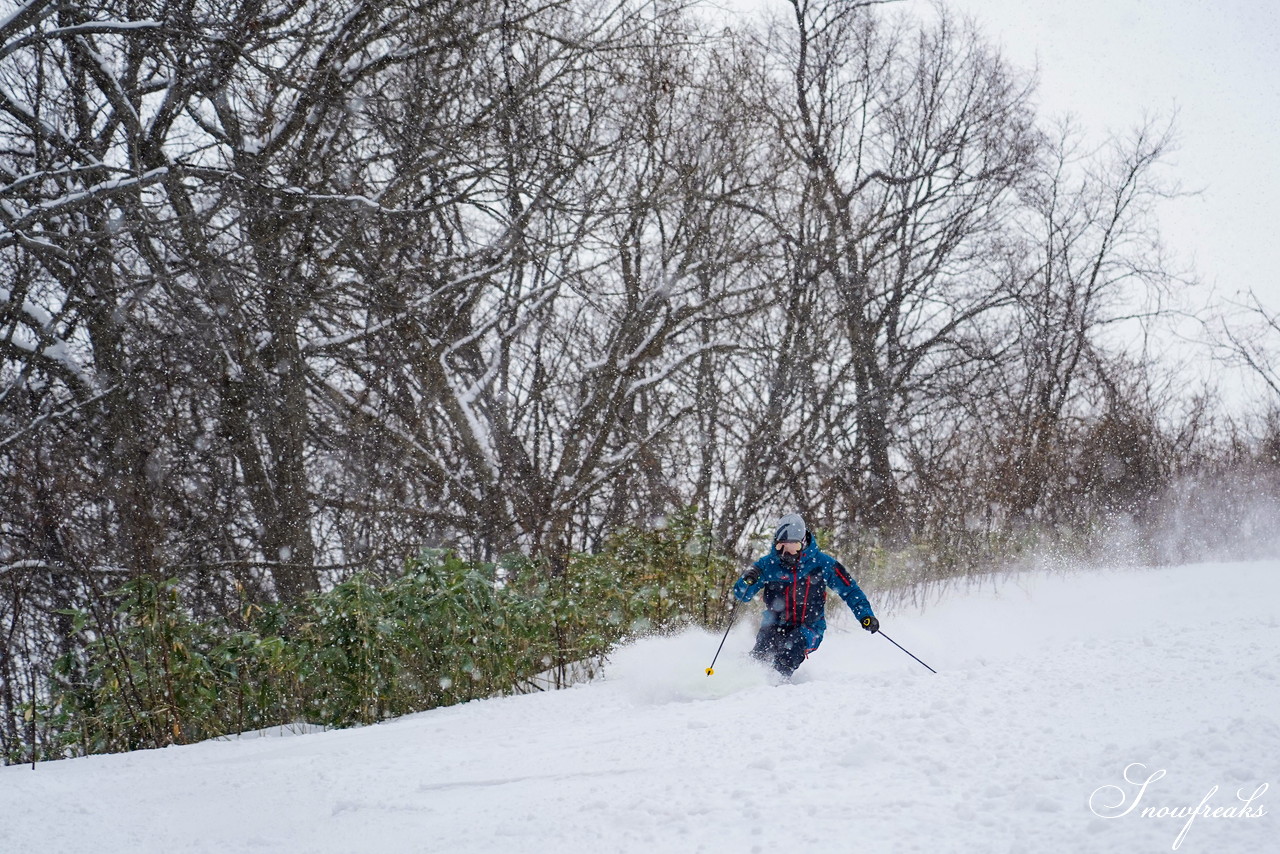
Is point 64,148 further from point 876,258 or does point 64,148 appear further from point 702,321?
point 876,258

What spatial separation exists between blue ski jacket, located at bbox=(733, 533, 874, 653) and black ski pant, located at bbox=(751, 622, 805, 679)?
4cm

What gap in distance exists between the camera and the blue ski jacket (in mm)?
7078

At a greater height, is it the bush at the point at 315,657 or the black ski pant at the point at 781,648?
the bush at the point at 315,657

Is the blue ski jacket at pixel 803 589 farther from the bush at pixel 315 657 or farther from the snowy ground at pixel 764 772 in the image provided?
the bush at pixel 315 657

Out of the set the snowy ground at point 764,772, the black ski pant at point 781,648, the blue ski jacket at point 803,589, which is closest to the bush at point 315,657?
the snowy ground at point 764,772

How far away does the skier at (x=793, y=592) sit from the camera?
23.1 ft

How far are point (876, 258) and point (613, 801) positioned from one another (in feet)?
48.5

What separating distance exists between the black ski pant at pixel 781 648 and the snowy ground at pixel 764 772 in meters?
0.79

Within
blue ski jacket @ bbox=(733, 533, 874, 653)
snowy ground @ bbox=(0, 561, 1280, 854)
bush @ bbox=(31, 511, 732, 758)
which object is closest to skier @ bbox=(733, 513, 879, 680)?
blue ski jacket @ bbox=(733, 533, 874, 653)

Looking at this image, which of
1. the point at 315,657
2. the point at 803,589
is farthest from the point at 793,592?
the point at 315,657

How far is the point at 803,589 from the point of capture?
7.16 m

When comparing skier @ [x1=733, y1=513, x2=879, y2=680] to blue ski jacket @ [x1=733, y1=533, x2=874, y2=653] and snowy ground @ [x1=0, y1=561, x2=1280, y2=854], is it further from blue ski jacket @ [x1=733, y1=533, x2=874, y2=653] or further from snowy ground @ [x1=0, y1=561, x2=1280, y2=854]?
snowy ground @ [x1=0, y1=561, x2=1280, y2=854]

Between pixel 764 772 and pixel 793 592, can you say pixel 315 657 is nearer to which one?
pixel 764 772

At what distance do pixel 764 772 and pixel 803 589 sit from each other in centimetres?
333
